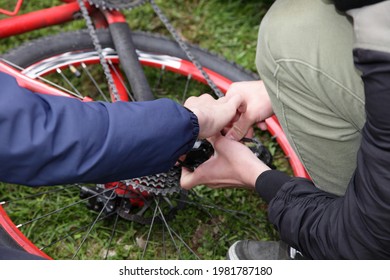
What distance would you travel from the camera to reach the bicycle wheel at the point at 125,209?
214cm

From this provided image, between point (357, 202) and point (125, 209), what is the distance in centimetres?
89

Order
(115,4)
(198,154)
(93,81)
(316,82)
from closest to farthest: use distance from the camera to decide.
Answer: (316,82), (198,154), (115,4), (93,81)

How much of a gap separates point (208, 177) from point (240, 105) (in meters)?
0.23

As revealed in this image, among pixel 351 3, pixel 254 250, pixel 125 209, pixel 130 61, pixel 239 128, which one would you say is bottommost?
pixel 254 250

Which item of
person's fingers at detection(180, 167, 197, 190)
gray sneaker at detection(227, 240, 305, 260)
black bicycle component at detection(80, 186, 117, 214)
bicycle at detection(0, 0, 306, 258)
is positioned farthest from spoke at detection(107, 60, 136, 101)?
gray sneaker at detection(227, 240, 305, 260)

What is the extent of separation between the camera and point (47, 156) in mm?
1374

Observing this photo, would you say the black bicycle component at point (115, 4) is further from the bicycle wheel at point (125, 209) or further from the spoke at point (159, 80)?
the spoke at point (159, 80)

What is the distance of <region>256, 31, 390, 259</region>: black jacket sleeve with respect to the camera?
1334 millimetres

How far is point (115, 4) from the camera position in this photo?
7.54 feet

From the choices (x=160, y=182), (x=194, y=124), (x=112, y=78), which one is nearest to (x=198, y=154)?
(x=160, y=182)

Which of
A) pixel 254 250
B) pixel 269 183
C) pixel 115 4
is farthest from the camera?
pixel 115 4

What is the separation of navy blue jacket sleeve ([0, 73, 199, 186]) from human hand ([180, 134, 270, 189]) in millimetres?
278

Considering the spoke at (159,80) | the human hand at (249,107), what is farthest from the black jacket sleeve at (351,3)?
the spoke at (159,80)

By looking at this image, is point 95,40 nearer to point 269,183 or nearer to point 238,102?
point 238,102
